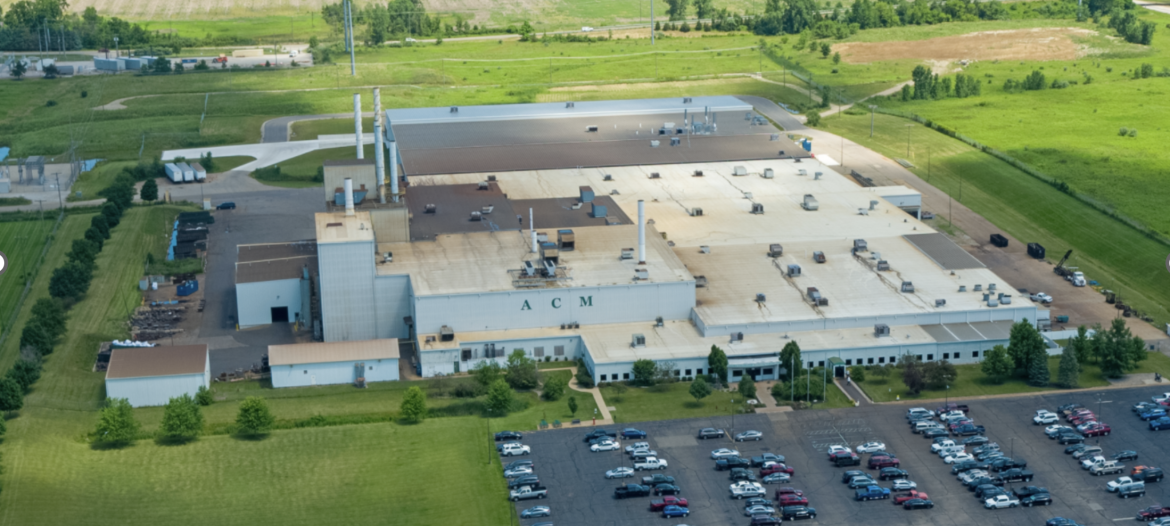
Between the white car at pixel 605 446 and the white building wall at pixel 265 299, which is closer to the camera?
the white car at pixel 605 446

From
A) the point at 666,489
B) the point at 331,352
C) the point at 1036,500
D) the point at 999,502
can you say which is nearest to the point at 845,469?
the point at 999,502

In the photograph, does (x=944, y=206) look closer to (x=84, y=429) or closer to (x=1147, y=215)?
(x=1147, y=215)

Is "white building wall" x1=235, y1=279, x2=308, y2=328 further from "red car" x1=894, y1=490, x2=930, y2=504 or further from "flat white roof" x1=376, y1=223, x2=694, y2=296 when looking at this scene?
"red car" x1=894, y1=490, x2=930, y2=504

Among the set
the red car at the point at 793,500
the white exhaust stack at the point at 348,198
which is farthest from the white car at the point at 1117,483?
the white exhaust stack at the point at 348,198

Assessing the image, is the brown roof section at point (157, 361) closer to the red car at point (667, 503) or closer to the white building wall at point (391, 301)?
the white building wall at point (391, 301)

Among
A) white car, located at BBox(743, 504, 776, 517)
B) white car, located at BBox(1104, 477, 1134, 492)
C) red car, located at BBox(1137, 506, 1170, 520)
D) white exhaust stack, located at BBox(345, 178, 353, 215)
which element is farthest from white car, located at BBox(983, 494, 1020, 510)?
white exhaust stack, located at BBox(345, 178, 353, 215)

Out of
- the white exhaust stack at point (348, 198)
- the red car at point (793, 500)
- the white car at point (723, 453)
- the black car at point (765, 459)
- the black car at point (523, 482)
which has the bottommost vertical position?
the red car at point (793, 500)
